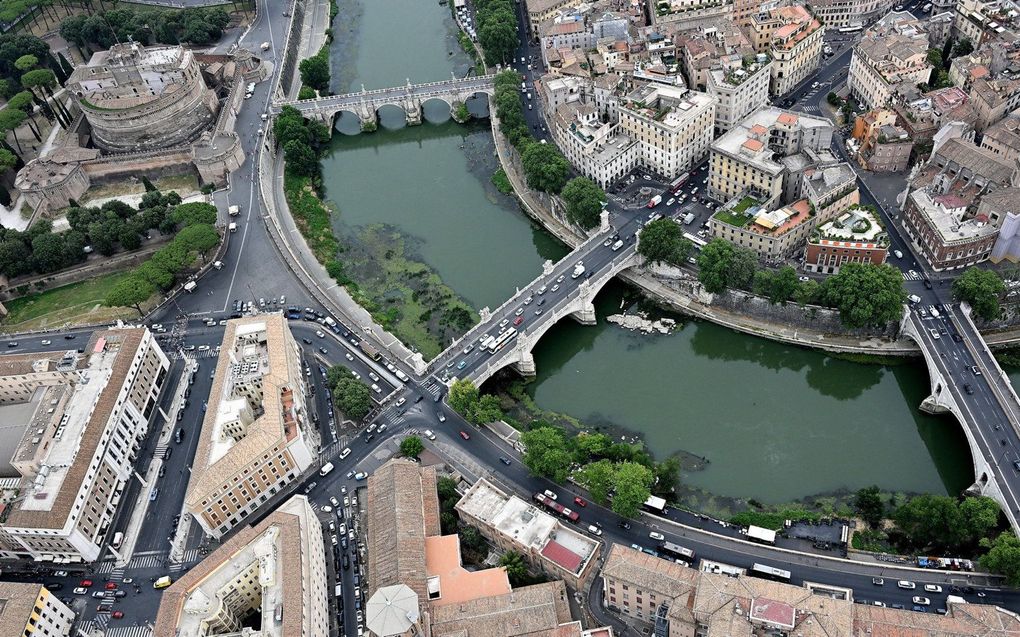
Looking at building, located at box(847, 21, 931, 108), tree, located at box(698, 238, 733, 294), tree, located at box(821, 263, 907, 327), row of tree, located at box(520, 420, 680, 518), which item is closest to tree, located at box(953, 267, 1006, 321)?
tree, located at box(821, 263, 907, 327)

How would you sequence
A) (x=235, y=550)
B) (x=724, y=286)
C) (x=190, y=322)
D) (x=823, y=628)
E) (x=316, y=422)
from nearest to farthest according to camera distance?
(x=823, y=628), (x=235, y=550), (x=316, y=422), (x=724, y=286), (x=190, y=322)

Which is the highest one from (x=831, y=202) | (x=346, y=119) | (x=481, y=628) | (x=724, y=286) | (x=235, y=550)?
(x=346, y=119)

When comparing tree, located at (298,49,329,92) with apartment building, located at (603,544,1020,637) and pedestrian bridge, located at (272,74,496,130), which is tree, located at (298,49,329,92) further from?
apartment building, located at (603,544,1020,637)

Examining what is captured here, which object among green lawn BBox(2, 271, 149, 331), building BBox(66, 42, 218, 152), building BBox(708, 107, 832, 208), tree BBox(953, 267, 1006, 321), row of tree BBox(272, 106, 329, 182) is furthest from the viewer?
building BBox(66, 42, 218, 152)

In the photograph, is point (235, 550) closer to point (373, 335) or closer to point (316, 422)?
point (316, 422)

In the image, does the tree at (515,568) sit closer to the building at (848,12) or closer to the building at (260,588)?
the building at (260,588)

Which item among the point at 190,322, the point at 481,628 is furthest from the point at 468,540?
the point at 190,322

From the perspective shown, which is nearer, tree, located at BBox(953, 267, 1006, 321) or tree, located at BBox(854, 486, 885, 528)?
tree, located at BBox(854, 486, 885, 528)
